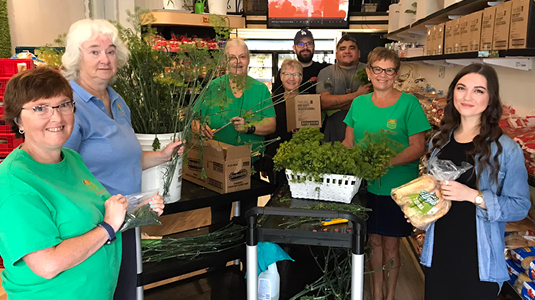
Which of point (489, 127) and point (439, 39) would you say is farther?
point (439, 39)

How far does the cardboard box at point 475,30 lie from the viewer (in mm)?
2354

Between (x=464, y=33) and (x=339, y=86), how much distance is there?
4.09 ft

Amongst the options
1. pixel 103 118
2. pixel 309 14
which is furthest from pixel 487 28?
pixel 309 14

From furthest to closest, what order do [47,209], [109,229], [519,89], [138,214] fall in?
[519,89] → [138,214] → [109,229] → [47,209]

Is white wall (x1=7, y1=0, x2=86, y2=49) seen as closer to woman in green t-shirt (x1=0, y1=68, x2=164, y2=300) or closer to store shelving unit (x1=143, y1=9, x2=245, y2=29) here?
store shelving unit (x1=143, y1=9, x2=245, y2=29)

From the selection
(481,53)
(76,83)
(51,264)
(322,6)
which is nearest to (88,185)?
(51,264)

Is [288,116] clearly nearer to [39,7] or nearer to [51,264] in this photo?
[51,264]

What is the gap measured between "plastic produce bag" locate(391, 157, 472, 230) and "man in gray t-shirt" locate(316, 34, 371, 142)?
1.84m

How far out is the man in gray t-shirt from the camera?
11.7ft

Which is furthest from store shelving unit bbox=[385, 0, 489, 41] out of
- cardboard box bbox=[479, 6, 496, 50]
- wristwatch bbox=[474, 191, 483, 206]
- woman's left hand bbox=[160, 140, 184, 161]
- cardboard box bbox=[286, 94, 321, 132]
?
woman's left hand bbox=[160, 140, 184, 161]

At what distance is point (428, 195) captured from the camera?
1696 millimetres

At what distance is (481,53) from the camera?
2.25 meters

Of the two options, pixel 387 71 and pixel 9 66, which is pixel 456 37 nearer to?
pixel 387 71

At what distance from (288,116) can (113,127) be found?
5.99 ft
